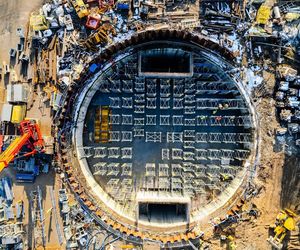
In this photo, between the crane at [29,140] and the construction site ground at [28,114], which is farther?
the construction site ground at [28,114]

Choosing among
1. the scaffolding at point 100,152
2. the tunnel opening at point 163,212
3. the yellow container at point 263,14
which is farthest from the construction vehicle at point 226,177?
the yellow container at point 263,14

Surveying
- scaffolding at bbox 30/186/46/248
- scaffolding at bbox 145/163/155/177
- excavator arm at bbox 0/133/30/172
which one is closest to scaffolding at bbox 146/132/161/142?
scaffolding at bbox 145/163/155/177

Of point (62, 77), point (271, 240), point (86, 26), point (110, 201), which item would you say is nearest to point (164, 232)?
point (110, 201)

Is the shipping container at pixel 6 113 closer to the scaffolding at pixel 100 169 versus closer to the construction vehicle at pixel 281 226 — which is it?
the scaffolding at pixel 100 169

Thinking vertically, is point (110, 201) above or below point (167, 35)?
below

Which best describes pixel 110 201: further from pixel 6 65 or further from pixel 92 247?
pixel 6 65

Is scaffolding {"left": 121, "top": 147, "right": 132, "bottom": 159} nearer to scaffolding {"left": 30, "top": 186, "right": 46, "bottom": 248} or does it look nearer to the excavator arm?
scaffolding {"left": 30, "top": 186, "right": 46, "bottom": 248}

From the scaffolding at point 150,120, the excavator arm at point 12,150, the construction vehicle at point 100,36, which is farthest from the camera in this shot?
the scaffolding at point 150,120

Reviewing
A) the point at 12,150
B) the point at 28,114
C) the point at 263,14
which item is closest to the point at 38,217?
the point at 12,150
